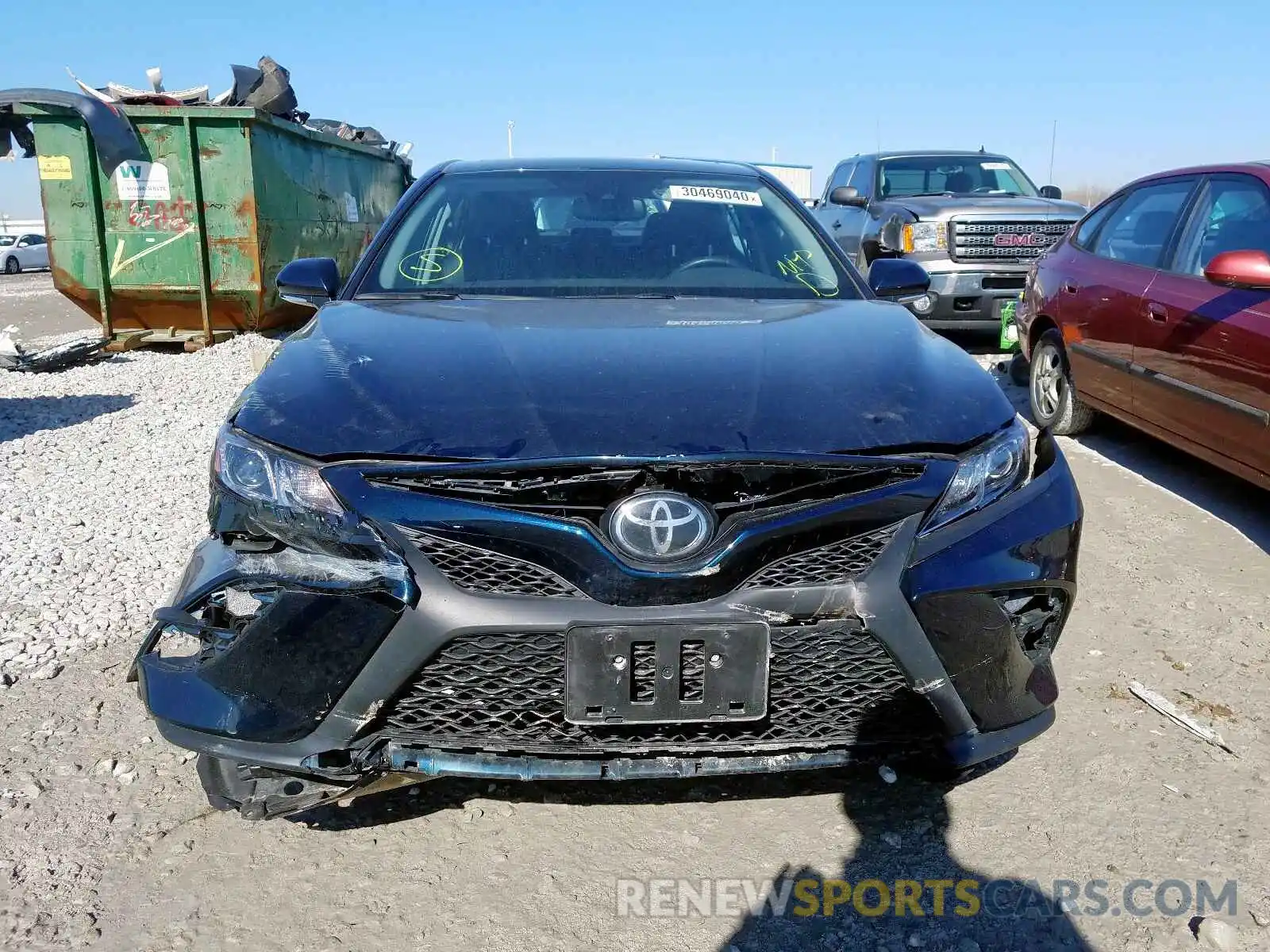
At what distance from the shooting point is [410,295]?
3008 millimetres

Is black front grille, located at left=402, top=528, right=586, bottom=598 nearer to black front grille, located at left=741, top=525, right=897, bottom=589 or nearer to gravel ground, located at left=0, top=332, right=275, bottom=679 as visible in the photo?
black front grille, located at left=741, top=525, right=897, bottom=589

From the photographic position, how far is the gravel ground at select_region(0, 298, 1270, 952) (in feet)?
6.72

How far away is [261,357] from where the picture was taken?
762 centimetres

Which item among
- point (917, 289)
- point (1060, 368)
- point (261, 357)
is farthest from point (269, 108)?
point (917, 289)

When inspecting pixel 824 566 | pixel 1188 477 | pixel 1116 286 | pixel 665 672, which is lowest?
pixel 1188 477

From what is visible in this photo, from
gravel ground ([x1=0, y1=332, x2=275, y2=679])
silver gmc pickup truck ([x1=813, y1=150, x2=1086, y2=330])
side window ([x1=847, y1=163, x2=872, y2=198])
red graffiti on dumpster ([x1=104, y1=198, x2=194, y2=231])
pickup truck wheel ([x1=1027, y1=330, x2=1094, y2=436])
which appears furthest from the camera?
side window ([x1=847, y1=163, x2=872, y2=198])

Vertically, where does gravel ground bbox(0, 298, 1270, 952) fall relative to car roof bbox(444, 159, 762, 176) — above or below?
below

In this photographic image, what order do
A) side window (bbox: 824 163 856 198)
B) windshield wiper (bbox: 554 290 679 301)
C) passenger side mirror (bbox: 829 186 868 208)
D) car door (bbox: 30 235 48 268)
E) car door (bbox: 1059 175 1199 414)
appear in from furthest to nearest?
car door (bbox: 30 235 48 268), side window (bbox: 824 163 856 198), passenger side mirror (bbox: 829 186 868 208), car door (bbox: 1059 175 1199 414), windshield wiper (bbox: 554 290 679 301)

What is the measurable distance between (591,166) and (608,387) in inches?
69.2

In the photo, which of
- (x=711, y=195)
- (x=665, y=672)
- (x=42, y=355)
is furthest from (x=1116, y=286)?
(x=42, y=355)

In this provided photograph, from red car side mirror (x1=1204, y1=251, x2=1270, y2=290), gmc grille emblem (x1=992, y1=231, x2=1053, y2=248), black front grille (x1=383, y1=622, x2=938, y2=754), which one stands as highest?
gmc grille emblem (x1=992, y1=231, x2=1053, y2=248)

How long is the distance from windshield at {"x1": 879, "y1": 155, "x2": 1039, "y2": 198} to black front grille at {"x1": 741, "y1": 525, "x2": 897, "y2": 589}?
877cm

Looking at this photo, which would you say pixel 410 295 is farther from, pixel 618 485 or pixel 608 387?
pixel 618 485

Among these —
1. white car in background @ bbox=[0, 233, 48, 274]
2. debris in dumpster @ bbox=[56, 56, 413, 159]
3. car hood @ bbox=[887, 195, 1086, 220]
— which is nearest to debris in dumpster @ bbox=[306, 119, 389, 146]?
debris in dumpster @ bbox=[56, 56, 413, 159]
